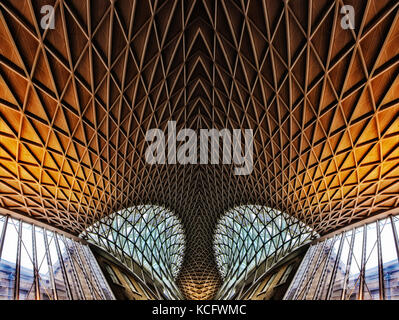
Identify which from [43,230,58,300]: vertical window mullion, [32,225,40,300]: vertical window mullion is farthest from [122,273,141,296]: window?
[32,225,40,300]: vertical window mullion

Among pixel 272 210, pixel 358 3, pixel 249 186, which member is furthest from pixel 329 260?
pixel 358 3

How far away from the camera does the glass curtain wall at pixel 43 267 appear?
790 inches

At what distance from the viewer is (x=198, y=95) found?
2391 cm

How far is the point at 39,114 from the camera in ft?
57.7

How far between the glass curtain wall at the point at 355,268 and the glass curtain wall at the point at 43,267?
24353mm

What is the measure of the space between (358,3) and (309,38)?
279 cm

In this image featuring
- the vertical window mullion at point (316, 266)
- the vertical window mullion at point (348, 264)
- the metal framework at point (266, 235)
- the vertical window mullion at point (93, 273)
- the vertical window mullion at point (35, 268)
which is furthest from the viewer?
the metal framework at point (266, 235)

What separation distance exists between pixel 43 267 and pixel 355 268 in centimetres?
3280

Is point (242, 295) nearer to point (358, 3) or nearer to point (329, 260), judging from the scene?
point (329, 260)

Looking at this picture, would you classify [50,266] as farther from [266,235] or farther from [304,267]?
[266,235]

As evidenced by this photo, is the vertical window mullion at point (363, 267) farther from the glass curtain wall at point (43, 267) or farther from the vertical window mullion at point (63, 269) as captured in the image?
the vertical window mullion at point (63, 269)

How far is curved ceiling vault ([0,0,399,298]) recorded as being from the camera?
1363 cm

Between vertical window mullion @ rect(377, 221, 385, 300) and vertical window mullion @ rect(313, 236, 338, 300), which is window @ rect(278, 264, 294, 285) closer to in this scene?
vertical window mullion @ rect(313, 236, 338, 300)

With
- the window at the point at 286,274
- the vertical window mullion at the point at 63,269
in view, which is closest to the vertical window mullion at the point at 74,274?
the vertical window mullion at the point at 63,269
